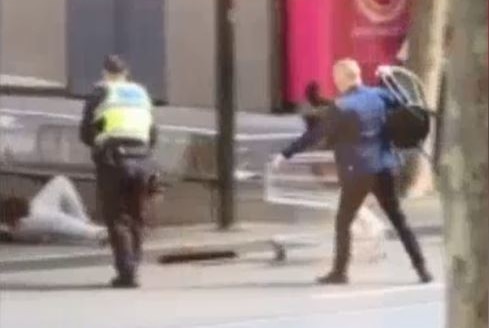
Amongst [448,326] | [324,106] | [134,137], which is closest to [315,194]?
[324,106]

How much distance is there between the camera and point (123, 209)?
12250 millimetres

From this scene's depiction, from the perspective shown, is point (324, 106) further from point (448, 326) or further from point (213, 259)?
point (448, 326)

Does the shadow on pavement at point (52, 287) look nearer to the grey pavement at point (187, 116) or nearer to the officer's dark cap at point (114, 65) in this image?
the grey pavement at point (187, 116)

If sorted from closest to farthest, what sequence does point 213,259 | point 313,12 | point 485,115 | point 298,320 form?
point 485,115, point 298,320, point 213,259, point 313,12

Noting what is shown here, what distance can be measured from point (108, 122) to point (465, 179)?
7921mm

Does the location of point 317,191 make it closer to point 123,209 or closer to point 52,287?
point 123,209

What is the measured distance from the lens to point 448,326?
4383mm

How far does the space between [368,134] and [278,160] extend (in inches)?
101

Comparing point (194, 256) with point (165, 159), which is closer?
point (194, 256)

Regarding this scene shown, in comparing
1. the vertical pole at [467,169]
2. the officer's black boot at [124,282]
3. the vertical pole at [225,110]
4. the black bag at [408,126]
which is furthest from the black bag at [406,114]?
the vertical pole at [467,169]

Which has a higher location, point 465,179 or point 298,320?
point 465,179

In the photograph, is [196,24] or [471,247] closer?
[471,247]

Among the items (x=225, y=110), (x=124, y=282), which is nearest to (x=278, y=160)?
(x=225, y=110)

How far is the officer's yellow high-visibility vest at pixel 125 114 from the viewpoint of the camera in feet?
39.0
